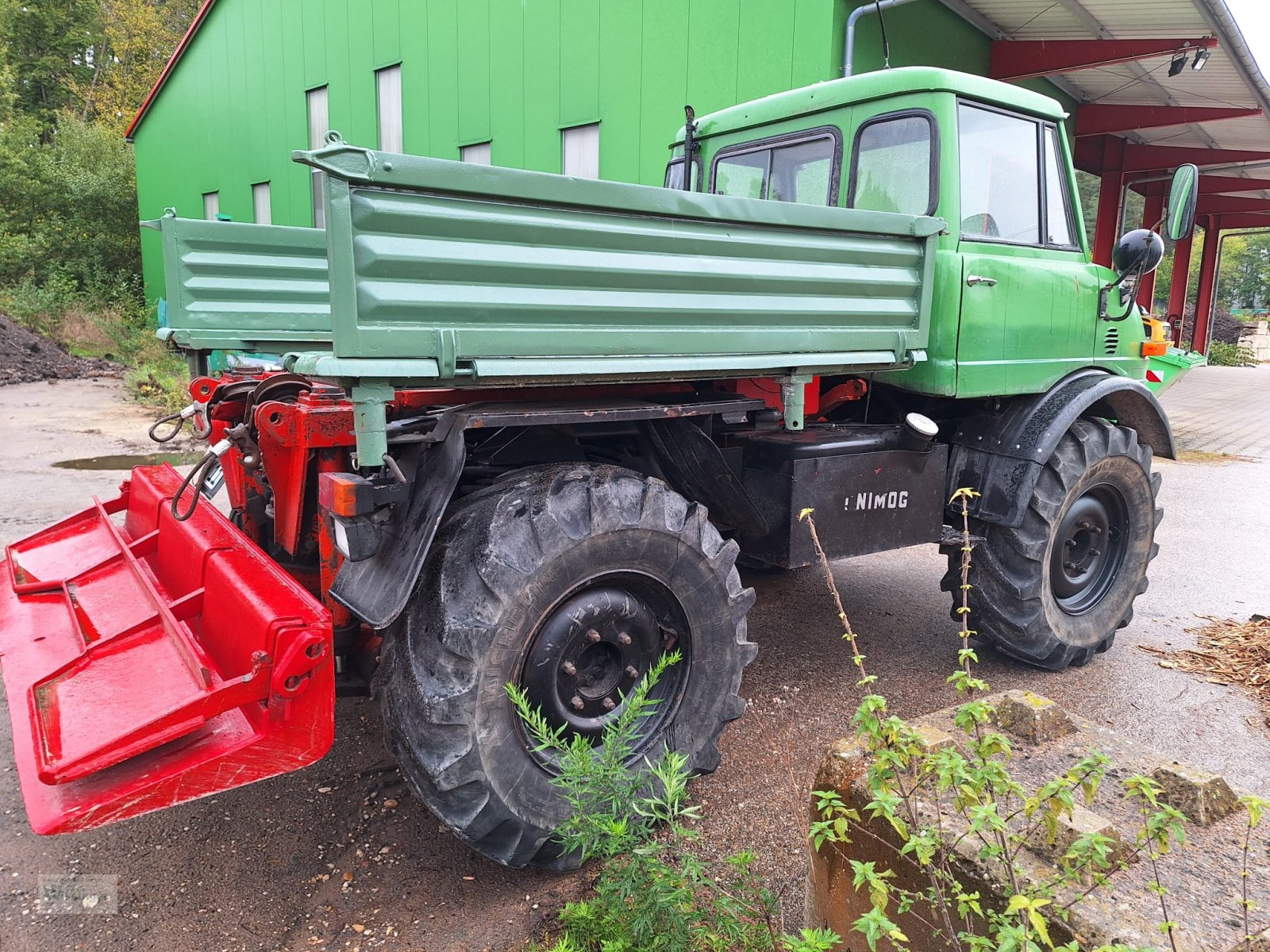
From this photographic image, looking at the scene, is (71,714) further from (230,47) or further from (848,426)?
(230,47)

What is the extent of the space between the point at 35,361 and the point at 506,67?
11.8 meters

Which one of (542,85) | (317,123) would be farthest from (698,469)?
(317,123)

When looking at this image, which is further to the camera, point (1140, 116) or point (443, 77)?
point (443, 77)

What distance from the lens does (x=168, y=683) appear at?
2.56m

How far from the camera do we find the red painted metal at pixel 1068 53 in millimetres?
7964

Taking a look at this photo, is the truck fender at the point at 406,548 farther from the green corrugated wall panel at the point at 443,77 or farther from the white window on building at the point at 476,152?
the green corrugated wall panel at the point at 443,77

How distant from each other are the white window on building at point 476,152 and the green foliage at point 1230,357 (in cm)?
2508

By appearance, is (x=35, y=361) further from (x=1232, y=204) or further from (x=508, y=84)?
(x=1232, y=204)

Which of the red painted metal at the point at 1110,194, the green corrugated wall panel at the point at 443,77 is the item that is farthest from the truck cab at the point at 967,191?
the red painted metal at the point at 1110,194

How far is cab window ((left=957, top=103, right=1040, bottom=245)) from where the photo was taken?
3785 millimetres

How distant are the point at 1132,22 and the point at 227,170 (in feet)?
54.8

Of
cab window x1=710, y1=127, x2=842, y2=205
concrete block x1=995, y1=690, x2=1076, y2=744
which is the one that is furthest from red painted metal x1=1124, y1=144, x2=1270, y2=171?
concrete block x1=995, y1=690, x2=1076, y2=744

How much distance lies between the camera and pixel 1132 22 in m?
7.82

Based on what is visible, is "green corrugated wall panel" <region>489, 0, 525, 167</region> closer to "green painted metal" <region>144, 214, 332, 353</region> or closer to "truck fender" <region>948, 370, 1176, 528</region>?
"green painted metal" <region>144, 214, 332, 353</region>
